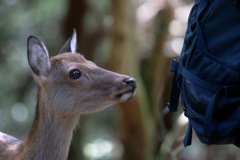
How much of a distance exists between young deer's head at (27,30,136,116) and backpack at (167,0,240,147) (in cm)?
135

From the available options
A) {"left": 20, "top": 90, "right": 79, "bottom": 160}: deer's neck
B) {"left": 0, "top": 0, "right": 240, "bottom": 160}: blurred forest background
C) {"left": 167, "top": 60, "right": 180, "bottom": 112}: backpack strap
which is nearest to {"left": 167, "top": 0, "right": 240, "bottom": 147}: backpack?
{"left": 167, "top": 60, "right": 180, "bottom": 112}: backpack strap

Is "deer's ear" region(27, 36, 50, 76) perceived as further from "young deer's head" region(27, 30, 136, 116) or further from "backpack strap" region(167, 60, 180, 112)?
"backpack strap" region(167, 60, 180, 112)

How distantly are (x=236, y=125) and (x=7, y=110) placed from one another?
9.61m

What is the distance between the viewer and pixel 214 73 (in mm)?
3631

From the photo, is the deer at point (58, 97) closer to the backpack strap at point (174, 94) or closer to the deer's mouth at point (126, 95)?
the deer's mouth at point (126, 95)

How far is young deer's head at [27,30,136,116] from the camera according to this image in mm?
5164

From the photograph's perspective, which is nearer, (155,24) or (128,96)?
(128,96)

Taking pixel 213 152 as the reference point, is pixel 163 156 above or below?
above

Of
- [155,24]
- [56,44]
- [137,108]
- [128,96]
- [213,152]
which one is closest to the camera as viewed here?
[128,96]

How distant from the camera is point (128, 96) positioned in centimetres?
495

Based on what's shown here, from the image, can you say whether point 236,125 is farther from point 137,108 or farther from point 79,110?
point 137,108

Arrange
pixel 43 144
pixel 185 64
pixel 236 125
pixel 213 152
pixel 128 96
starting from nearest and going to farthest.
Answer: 1. pixel 236 125
2. pixel 185 64
3. pixel 128 96
4. pixel 43 144
5. pixel 213 152

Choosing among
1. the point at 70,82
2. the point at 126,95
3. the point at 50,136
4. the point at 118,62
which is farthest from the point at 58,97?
the point at 118,62

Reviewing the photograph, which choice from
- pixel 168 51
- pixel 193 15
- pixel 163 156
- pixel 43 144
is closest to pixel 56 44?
pixel 168 51
